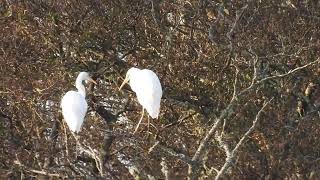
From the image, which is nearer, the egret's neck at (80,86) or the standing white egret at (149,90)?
the standing white egret at (149,90)

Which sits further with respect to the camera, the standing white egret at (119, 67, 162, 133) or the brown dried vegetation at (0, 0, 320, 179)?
the brown dried vegetation at (0, 0, 320, 179)

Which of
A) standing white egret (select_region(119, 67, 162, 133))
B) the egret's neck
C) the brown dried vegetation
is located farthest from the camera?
the brown dried vegetation

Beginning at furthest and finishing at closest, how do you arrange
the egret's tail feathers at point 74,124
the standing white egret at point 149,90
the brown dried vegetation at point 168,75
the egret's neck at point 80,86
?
the brown dried vegetation at point 168,75, the egret's neck at point 80,86, the egret's tail feathers at point 74,124, the standing white egret at point 149,90

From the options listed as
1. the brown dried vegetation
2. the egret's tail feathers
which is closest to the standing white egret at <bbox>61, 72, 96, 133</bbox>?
the egret's tail feathers

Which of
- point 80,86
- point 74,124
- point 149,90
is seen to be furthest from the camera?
point 80,86

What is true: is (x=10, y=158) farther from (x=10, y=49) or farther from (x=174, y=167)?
(x=174, y=167)

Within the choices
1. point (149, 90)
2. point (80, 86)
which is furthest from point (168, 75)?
point (149, 90)

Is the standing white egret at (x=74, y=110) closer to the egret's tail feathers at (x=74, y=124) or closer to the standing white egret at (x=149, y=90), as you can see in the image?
the egret's tail feathers at (x=74, y=124)

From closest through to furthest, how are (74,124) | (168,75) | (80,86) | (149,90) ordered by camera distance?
1. (149,90)
2. (74,124)
3. (80,86)
4. (168,75)

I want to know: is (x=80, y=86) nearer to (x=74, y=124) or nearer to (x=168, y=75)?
(x=74, y=124)

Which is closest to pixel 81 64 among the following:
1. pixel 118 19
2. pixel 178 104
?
pixel 118 19

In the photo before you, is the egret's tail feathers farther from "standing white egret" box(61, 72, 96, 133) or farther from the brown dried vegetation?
the brown dried vegetation

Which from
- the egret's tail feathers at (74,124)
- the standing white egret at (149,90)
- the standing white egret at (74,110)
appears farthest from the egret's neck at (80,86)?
the standing white egret at (149,90)

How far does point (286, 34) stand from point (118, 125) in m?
1.94
